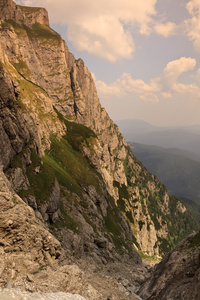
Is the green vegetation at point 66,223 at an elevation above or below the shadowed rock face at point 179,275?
below

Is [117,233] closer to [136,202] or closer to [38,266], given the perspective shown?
[38,266]

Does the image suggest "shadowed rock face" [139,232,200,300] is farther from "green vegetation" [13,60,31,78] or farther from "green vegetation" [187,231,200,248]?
"green vegetation" [13,60,31,78]

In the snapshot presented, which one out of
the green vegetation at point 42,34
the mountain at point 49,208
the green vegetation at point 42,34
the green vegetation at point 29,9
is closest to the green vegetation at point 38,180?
the mountain at point 49,208

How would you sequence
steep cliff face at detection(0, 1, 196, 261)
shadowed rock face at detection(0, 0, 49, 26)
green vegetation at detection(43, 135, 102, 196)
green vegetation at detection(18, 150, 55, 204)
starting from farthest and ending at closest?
shadowed rock face at detection(0, 0, 49, 26) < green vegetation at detection(43, 135, 102, 196) < green vegetation at detection(18, 150, 55, 204) < steep cliff face at detection(0, 1, 196, 261)

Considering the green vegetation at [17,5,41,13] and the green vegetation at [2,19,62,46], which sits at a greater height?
the green vegetation at [17,5,41,13]

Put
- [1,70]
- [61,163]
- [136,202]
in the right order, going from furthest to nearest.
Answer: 1. [136,202]
2. [61,163]
3. [1,70]

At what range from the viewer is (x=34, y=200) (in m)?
30.9

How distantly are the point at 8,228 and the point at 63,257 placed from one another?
28.1ft

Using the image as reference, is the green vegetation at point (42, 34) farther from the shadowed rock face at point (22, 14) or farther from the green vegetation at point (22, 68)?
the green vegetation at point (22, 68)

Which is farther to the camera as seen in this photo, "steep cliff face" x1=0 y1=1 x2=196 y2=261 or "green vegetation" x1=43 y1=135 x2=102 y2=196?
Result: "green vegetation" x1=43 y1=135 x2=102 y2=196

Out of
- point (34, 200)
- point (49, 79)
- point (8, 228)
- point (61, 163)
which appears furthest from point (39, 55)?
point (8, 228)

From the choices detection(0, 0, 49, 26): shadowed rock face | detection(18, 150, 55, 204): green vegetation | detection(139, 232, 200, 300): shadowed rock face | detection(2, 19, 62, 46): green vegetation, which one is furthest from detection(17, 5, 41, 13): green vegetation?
detection(139, 232, 200, 300): shadowed rock face

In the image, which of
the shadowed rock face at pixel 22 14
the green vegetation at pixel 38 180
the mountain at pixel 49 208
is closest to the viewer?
the mountain at pixel 49 208

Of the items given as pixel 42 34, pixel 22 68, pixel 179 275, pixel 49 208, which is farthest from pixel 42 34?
pixel 179 275
